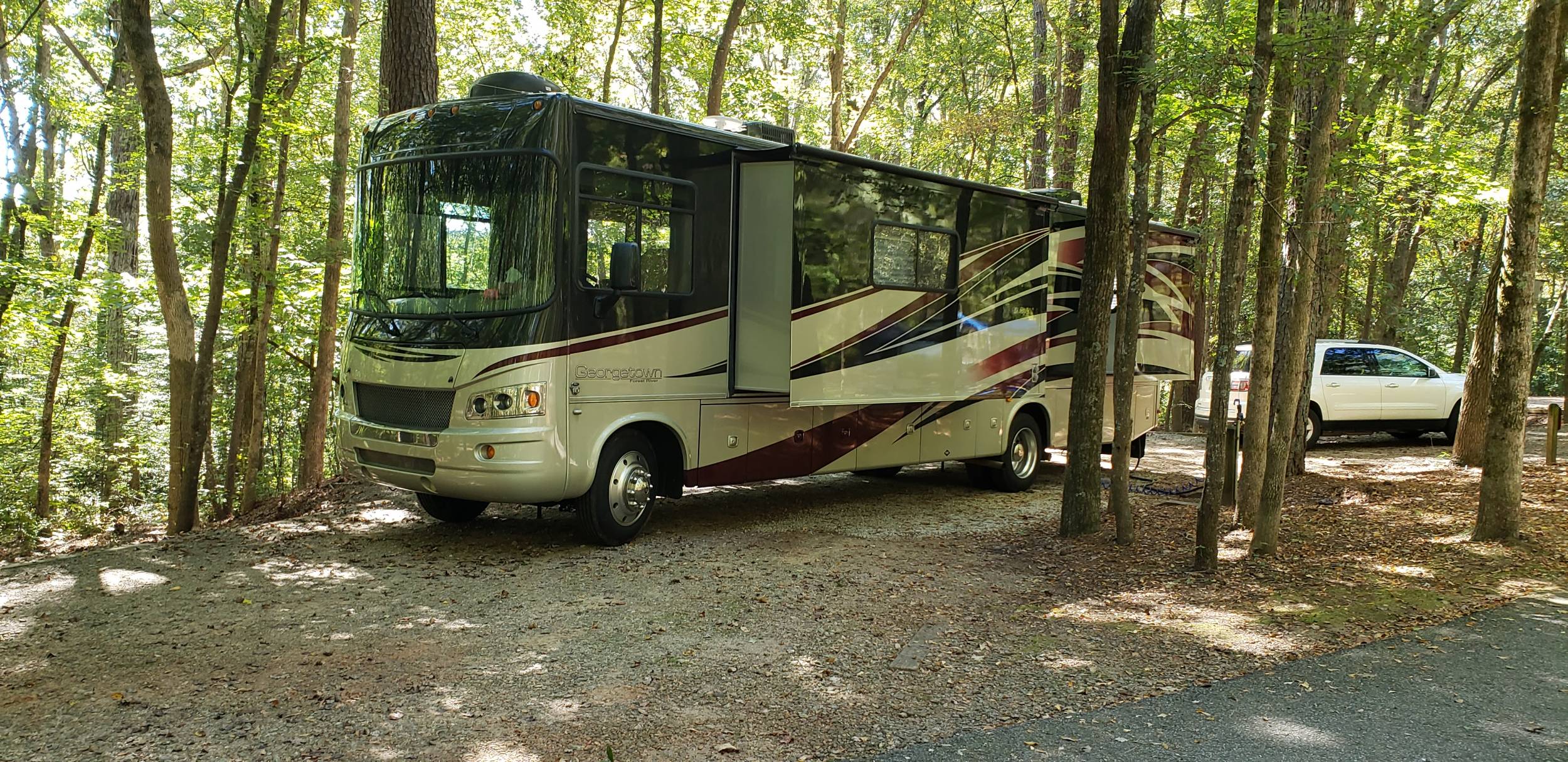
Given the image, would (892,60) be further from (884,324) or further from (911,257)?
(884,324)

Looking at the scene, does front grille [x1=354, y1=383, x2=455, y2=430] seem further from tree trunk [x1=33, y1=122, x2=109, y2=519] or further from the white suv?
the white suv

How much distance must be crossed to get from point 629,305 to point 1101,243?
11.3 ft

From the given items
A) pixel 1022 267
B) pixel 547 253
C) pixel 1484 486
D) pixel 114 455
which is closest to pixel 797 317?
pixel 547 253

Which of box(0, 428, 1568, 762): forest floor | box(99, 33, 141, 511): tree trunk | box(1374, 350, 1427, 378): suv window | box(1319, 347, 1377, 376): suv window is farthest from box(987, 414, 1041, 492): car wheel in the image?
box(99, 33, 141, 511): tree trunk

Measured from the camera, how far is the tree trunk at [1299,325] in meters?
6.64

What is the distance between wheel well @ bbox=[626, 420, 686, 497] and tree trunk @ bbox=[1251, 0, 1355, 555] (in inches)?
163

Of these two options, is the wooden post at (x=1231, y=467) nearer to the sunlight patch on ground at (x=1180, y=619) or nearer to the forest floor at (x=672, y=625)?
the forest floor at (x=672, y=625)

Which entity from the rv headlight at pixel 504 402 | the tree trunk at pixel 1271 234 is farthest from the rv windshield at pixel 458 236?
the tree trunk at pixel 1271 234

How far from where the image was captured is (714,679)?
4.60 metres

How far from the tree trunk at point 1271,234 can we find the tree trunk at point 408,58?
728 centimetres

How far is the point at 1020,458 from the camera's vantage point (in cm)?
1098

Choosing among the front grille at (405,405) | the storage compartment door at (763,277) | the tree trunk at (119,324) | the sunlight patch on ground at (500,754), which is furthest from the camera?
the tree trunk at (119,324)

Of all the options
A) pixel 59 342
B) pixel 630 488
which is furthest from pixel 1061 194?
pixel 59 342

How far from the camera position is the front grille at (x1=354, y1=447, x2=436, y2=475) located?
6.93 m
